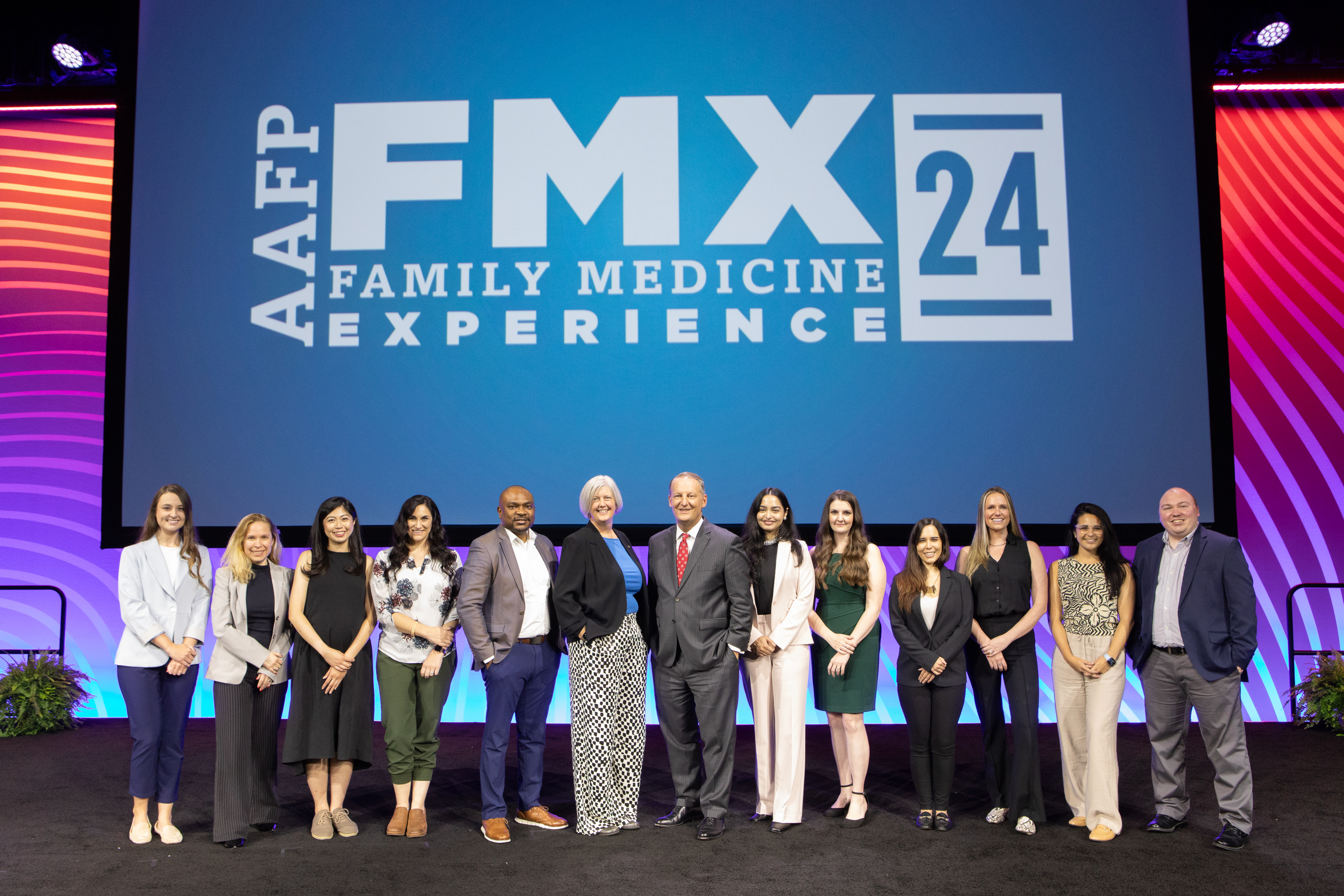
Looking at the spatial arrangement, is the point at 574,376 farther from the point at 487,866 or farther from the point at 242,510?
the point at 487,866

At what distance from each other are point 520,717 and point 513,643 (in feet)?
1.24

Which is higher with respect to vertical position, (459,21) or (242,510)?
(459,21)

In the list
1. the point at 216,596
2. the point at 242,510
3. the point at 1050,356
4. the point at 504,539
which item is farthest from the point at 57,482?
the point at 1050,356

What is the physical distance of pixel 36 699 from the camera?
5898 millimetres

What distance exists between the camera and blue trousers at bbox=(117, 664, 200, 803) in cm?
375

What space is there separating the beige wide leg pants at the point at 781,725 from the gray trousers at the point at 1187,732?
1480mm

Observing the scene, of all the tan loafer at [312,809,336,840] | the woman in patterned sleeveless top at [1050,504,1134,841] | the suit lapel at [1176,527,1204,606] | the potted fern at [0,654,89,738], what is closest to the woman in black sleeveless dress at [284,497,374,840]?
the tan loafer at [312,809,336,840]

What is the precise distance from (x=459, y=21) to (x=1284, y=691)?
738 centimetres

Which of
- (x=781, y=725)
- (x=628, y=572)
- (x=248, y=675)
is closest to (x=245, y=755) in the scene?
(x=248, y=675)

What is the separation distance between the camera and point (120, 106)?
585cm

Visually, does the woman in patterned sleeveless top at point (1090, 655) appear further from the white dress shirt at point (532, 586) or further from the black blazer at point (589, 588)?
the white dress shirt at point (532, 586)

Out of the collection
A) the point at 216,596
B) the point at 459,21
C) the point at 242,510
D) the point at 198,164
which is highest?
the point at 459,21

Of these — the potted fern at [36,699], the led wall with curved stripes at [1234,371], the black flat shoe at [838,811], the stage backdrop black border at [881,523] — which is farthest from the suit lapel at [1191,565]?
the potted fern at [36,699]

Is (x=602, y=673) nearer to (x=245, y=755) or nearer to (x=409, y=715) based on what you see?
(x=409, y=715)
